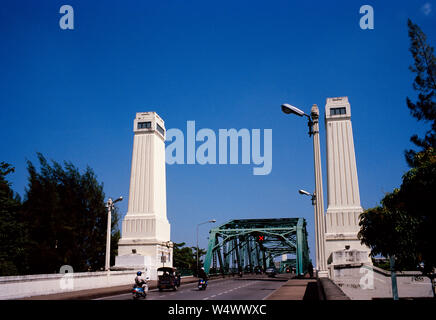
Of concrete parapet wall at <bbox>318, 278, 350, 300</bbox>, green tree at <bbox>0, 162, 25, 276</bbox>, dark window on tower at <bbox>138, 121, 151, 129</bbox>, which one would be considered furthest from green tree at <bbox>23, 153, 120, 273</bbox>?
concrete parapet wall at <bbox>318, 278, 350, 300</bbox>

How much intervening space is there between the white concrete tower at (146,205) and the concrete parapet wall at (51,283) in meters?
12.5

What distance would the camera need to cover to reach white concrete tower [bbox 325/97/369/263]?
43.1 meters

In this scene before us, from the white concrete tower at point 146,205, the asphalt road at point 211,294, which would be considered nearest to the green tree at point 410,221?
the asphalt road at point 211,294

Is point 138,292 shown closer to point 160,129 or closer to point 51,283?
point 51,283

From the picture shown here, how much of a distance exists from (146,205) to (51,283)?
24848mm

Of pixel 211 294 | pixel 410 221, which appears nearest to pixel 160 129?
pixel 211 294

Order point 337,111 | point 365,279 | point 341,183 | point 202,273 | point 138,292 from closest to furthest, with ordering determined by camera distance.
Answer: point 138,292 → point 202,273 → point 365,279 → point 341,183 → point 337,111

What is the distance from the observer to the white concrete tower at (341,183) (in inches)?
1697

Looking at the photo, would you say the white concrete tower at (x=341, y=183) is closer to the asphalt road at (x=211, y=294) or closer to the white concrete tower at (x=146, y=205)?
the asphalt road at (x=211, y=294)

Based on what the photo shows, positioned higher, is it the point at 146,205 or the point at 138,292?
the point at 146,205

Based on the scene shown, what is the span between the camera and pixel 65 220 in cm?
4738
